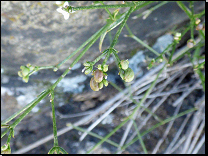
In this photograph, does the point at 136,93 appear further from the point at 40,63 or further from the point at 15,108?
the point at 15,108

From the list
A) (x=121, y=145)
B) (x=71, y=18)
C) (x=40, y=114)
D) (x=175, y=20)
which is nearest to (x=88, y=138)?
(x=121, y=145)

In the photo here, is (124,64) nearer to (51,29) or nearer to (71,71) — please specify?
(51,29)

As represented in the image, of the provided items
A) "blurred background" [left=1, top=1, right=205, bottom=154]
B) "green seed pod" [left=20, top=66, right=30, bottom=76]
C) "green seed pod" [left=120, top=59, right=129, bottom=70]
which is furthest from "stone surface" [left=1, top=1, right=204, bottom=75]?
"green seed pod" [left=120, top=59, right=129, bottom=70]

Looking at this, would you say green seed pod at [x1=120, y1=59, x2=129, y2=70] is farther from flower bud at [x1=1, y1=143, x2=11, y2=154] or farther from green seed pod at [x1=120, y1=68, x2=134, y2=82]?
flower bud at [x1=1, y1=143, x2=11, y2=154]

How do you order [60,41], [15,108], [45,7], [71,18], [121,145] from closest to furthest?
[45,7] → [71,18] → [60,41] → [121,145] → [15,108]

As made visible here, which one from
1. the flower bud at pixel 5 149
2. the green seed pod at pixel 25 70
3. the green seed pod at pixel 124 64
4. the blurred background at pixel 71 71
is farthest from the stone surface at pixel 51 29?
the flower bud at pixel 5 149

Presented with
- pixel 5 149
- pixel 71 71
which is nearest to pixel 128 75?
pixel 5 149

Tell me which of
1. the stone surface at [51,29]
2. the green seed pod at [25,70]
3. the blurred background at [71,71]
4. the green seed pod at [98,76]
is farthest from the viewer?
the blurred background at [71,71]

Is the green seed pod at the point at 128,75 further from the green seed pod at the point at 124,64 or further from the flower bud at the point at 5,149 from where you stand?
the flower bud at the point at 5,149
